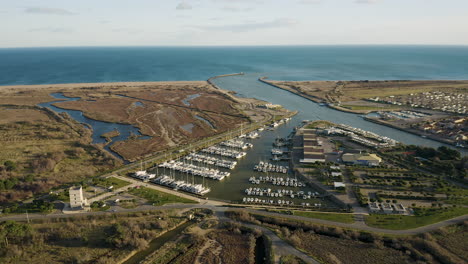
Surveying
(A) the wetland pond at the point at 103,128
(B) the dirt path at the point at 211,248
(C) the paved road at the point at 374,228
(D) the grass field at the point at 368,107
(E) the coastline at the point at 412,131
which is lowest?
(B) the dirt path at the point at 211,248

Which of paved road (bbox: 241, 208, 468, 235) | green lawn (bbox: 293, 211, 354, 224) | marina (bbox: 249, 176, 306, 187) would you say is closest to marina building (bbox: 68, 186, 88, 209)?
paved road (bbox: 241, 208, 468, 235)

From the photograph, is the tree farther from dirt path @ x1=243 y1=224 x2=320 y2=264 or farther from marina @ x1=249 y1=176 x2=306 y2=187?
dirt path @ x1=243 y1=224 x2=320 y2=264

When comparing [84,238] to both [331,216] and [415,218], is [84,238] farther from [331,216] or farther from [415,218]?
[415,218]

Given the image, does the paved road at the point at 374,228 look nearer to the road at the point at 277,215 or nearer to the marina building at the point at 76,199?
the road at the point at 277,215

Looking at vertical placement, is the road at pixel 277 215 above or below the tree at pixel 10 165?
below

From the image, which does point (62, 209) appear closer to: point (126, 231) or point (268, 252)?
point (126, 231)

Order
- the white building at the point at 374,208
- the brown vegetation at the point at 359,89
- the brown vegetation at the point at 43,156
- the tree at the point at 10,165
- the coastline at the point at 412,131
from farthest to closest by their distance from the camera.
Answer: the brown vegetation at the point at 359,89
the coastline at the point at 412,131
the tree at the point at 10,165
the brown vegetation at the point at 43,156
the white building at the point at 374,208

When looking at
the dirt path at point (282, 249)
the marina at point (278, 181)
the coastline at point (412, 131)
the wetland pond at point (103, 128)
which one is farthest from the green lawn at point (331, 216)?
the coastline at point (412, 131)
